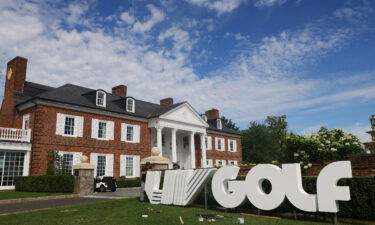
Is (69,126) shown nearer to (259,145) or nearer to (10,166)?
(10,166)

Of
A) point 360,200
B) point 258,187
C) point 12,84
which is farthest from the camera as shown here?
point 12,84

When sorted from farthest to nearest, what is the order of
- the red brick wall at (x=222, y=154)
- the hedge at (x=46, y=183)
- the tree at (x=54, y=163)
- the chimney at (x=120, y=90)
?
the red brick wall at (x=222, y=154), the chimney at (x=120, y=90), the tree at (x=54, y=163), the hedge at (x=46, y=183)

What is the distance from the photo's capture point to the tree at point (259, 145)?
50938 mm

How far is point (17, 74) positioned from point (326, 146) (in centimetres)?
2538

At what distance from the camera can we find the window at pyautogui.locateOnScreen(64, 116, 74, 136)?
24795 millimetres

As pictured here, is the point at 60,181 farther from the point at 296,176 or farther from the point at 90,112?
the point at 296,176

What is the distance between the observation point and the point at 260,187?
1052 centimetres

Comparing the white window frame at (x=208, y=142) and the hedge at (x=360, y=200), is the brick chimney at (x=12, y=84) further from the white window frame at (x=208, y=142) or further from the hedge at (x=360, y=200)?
the hedge at (x=360, y=200)

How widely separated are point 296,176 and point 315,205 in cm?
100

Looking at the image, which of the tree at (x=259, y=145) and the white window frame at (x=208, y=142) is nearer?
the white window frame at (x=208, y=142)

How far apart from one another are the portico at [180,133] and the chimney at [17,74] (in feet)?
41.3

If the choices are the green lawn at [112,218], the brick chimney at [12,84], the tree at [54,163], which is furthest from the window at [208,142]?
the green lawn at [112,218]

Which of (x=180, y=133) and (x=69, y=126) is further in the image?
(x=180, y=133)

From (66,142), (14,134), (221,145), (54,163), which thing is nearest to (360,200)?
(54,163)
